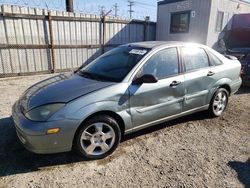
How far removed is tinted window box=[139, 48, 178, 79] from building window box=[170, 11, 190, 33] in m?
8.50

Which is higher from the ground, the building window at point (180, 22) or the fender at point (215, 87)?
the building window at point (180, 22)

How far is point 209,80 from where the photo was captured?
405cm

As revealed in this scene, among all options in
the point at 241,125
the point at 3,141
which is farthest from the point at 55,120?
the point at 241,125

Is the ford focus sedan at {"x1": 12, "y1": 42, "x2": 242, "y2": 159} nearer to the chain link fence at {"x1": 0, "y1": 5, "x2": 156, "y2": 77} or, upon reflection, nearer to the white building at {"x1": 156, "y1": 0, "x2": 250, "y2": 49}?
the chain link fence at {"x1": 0, "y1": 5, "x2": 156, "y2": 77}

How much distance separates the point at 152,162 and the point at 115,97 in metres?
1.04

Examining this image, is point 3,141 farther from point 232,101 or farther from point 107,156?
point 232,101

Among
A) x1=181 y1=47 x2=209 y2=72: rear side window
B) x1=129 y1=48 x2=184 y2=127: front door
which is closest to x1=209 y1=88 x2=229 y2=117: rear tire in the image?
x1=181 y1=47 x2=209 y2=72: rear side window

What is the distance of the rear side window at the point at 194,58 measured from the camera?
3.77 meters

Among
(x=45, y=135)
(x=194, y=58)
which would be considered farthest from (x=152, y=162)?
(x=194, y=58)

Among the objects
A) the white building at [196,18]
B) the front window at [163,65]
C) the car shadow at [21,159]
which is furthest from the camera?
the white building at [196,18]

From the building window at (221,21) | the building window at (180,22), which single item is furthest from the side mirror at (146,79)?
the building window at (221,21)

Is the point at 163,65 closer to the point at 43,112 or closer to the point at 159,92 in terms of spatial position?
the point at 159,92

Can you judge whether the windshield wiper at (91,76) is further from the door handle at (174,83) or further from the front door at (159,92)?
the door handle at (174,83)

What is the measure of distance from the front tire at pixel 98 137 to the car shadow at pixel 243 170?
1634 millimetres
